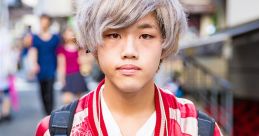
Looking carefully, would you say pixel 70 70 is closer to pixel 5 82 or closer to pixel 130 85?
pixel 5 82

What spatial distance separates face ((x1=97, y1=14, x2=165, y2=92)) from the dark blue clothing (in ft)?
18.7

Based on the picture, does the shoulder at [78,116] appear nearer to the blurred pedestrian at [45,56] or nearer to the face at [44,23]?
the blurred pedestrian at [45,56]

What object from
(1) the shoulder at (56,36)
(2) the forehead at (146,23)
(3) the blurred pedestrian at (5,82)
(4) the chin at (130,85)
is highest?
(2) the forehead at (146,23)

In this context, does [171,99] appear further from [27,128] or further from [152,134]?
[27,128]

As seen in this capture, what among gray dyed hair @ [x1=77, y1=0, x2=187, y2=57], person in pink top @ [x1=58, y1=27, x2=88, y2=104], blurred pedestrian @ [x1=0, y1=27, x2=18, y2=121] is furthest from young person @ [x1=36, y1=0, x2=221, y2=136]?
blurred pedestrian @ [x1=0, y1=27, x2=18, y2=121]

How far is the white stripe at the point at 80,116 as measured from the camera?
1688 mm

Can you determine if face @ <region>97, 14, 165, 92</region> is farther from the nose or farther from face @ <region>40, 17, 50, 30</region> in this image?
face @ <region>40, 17, 50, 30</region>

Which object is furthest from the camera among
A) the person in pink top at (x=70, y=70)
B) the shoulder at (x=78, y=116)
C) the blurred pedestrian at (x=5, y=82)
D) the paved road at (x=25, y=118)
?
the blurred pedestrian at (x=5, y=82)

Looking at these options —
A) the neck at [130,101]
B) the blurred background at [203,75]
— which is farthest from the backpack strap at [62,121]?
the blurred background at [203,75]

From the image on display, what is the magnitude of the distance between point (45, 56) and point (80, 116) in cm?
578

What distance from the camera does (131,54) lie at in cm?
159

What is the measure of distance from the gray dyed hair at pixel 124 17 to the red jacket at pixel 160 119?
0.17 metres

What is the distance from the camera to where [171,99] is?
5.87ft

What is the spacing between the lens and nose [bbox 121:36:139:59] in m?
1.59
